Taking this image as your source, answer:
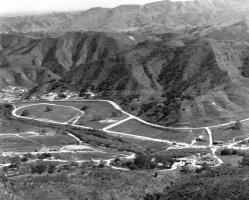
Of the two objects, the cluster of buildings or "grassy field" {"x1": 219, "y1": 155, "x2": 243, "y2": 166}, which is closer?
the cluster of buildings

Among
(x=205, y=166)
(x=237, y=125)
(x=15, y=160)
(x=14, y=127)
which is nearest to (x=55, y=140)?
(x=14, y=127)

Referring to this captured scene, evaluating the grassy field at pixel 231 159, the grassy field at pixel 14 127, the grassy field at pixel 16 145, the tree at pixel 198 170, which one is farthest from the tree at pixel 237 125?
the grassy field at pixel 14 127

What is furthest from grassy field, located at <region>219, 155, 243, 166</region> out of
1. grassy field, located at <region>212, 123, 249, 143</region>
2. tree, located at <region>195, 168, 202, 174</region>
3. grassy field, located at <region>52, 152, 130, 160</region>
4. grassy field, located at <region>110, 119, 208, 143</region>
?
grassy field, located at <region>52, 152, 130, 160</region>

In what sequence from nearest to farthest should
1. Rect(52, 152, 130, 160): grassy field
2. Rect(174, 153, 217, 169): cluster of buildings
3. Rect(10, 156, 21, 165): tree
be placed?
Rect(174, 153, 217, 169): cluster of buildings
Rect(10, 156, 21, 165): tree
Rect(52, 152, 130, 160): grassy field

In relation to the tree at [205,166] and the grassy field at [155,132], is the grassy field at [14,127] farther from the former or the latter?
the tree at [205,166]

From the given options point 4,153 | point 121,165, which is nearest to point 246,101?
point 121,165

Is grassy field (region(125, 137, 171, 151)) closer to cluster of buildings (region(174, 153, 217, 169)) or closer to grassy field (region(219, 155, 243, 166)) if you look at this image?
cluster of buildings (region(174, 153, 217, 169))

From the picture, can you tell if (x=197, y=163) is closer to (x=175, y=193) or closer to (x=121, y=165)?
(x=121, y=165)

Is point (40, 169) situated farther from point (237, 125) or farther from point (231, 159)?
point (237, 125)
